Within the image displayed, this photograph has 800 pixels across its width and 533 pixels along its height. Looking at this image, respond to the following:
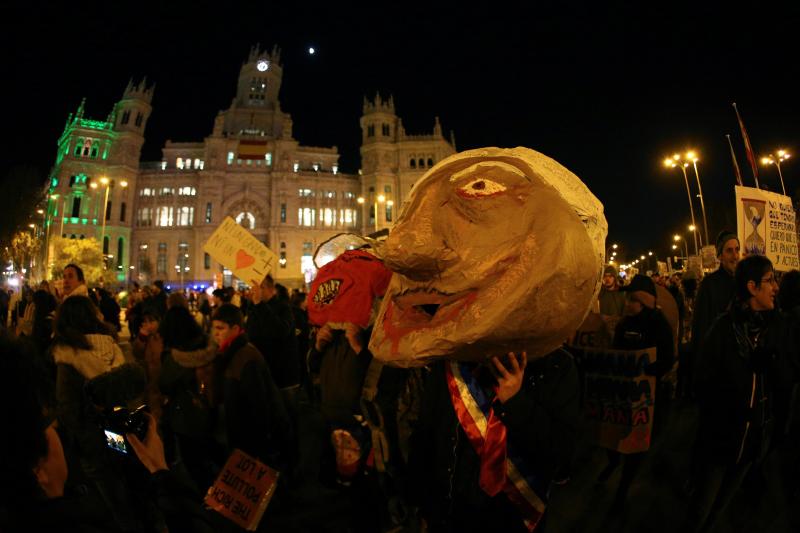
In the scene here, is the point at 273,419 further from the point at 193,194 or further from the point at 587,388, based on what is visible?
the point at 193,194

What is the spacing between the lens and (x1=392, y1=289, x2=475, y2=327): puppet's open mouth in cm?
129

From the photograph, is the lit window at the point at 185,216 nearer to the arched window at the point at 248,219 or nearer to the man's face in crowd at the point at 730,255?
the arched window at the point at 248,219

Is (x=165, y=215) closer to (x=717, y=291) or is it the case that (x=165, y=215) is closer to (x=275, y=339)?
(x=275, y=339)

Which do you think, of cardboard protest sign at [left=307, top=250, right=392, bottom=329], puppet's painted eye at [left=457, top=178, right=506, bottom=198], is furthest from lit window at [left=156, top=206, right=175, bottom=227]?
puppet's painted eye at [left=457, top=178, right=506, bottom=198]

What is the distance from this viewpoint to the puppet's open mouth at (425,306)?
129cm

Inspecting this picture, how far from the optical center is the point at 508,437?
1383 millimetres

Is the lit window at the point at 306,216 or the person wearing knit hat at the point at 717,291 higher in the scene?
the lit window at the point at 306,216

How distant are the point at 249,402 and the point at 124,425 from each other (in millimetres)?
1389

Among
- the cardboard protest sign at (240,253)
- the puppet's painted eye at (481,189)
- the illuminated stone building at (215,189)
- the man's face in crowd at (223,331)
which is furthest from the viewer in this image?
the illuminated stone building at (215,189)

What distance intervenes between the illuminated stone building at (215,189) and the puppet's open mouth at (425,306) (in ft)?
169

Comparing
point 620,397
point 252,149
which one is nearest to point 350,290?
point 620,397

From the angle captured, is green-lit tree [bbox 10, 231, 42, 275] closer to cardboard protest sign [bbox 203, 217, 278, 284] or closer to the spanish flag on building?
the spanish flag on building

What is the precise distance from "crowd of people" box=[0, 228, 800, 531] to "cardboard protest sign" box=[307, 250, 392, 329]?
0.37 feet

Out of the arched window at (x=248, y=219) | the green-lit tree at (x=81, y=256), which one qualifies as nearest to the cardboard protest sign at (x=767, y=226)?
the green-lit tree at (x=81, y=256)
